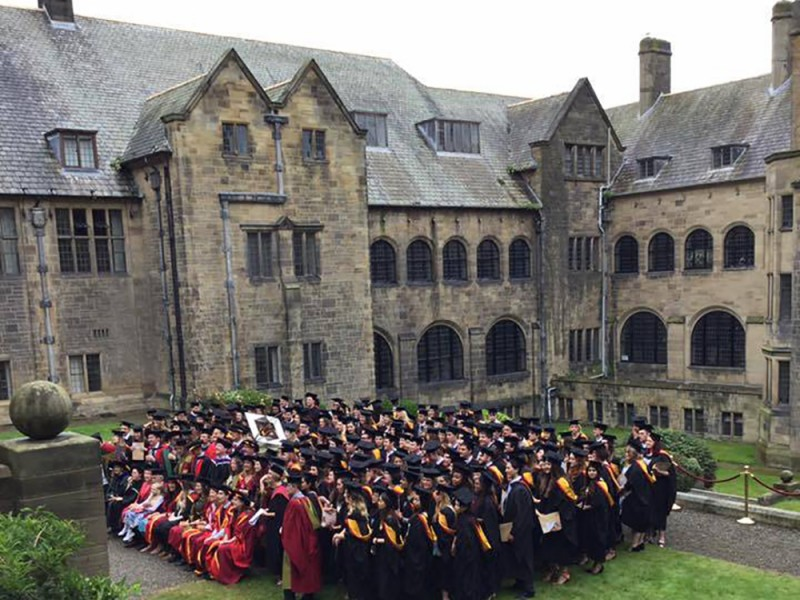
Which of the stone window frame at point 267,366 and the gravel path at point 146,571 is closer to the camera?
the gravel path at point 146,571

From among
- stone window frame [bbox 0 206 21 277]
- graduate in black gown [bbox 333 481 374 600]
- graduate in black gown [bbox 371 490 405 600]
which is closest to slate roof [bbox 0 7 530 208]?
stone window frame [bbox 0 206 21 277]

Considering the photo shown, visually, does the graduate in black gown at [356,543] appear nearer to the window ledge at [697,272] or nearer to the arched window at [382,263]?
the arched window at [382,263]

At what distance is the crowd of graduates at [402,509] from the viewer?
466 inches

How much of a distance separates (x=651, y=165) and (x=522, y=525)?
2826 centimetres

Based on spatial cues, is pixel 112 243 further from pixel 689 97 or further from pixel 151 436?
pixel 689 97

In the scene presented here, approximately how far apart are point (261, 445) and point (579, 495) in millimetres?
8738

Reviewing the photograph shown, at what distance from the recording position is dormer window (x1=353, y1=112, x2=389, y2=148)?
1316 inches

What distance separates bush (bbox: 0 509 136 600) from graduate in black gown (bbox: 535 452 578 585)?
7978 mm

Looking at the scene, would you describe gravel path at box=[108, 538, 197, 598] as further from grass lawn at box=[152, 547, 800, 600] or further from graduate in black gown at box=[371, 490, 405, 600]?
graduate in black gown at box=[371, 490, 405, 600]

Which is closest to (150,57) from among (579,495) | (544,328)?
(544,328)

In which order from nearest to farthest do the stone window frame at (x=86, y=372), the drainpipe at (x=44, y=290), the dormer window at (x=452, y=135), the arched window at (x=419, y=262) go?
the drainpipe at (x=44, y=290) → the stone window frame at (x=86, y=372) → the arched window at (x=419, y=262) → the dormer window at (x=452, y=135)

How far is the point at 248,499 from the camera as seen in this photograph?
1375 centimetres

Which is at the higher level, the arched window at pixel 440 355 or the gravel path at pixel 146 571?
the arched window at pixel 440 355

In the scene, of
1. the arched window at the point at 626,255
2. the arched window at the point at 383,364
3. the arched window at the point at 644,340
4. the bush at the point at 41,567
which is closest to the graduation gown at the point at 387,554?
the bush at the point at 41,567
